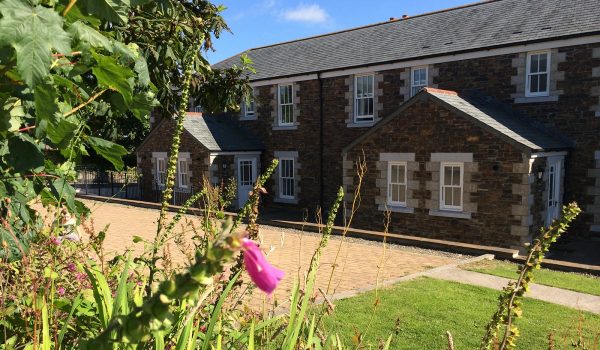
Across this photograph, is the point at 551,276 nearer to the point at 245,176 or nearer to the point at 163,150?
the point at 245,176

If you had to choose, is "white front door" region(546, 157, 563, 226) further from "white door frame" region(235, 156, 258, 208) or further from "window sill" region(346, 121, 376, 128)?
"white door frame" region(235, 156, 258, 208)

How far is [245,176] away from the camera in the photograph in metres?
22.3

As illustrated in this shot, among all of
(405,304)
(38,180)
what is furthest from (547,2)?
(38,180)

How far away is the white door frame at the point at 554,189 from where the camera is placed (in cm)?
1372

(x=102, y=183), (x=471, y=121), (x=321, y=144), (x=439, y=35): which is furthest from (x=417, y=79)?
(x=102, y=183)

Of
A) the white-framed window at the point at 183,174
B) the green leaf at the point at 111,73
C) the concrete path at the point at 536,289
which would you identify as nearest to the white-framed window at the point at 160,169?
the white-framed window at the point at 183,174

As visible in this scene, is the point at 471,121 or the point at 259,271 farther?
the point at 471,121

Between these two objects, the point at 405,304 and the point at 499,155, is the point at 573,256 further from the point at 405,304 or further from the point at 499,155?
the point at 405,304

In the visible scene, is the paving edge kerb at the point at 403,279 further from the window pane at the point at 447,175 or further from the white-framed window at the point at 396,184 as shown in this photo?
the white-framed window at the point at 396,184

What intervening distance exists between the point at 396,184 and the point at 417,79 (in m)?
4.45

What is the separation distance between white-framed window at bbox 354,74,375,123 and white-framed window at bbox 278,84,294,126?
331 centimetres

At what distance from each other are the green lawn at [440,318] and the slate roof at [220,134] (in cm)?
1395

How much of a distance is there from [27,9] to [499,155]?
12.7m

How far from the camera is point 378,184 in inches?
606
